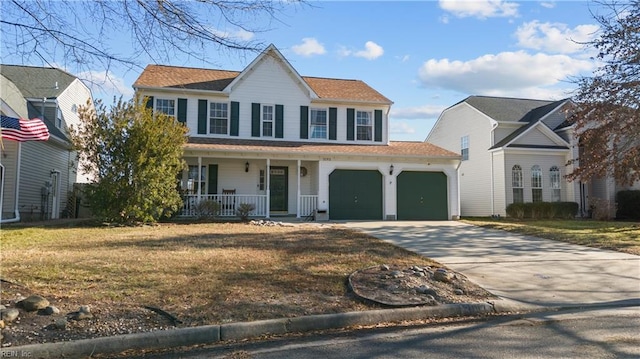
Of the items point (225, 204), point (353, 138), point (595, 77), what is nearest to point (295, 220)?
point (225, 204)

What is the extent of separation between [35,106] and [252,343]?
1991 centimetres

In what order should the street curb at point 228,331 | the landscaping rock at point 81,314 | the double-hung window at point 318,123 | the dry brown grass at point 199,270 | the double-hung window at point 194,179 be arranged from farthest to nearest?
the double-hung window at point 318,123 → the double-hung window at point 194,179 → the dry brown grass at point 199,270 → the landscaping rock at point 81,314 → the street curb at point 228,331

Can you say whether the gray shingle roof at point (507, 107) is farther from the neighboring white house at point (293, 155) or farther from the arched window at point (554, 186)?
the neighboring white house at point (293, 155)

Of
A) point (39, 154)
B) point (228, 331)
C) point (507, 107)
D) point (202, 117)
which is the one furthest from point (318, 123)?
point (228, 331)

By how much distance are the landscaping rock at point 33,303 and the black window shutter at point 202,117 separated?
14.9 meters

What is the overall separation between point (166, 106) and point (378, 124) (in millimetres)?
9586

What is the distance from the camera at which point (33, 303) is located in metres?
5.08

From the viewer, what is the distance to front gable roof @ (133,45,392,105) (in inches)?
769

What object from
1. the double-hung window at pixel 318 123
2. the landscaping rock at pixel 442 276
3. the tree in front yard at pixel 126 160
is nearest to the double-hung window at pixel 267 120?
the double-hung window at pixel 318 123

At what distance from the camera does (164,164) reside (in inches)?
596

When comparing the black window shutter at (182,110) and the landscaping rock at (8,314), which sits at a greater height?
the black window shutter at (182,110)

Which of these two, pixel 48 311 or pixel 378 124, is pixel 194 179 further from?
pixel 48 311

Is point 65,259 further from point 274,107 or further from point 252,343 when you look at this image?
point 274,107

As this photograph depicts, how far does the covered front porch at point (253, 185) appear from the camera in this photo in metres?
18.6
